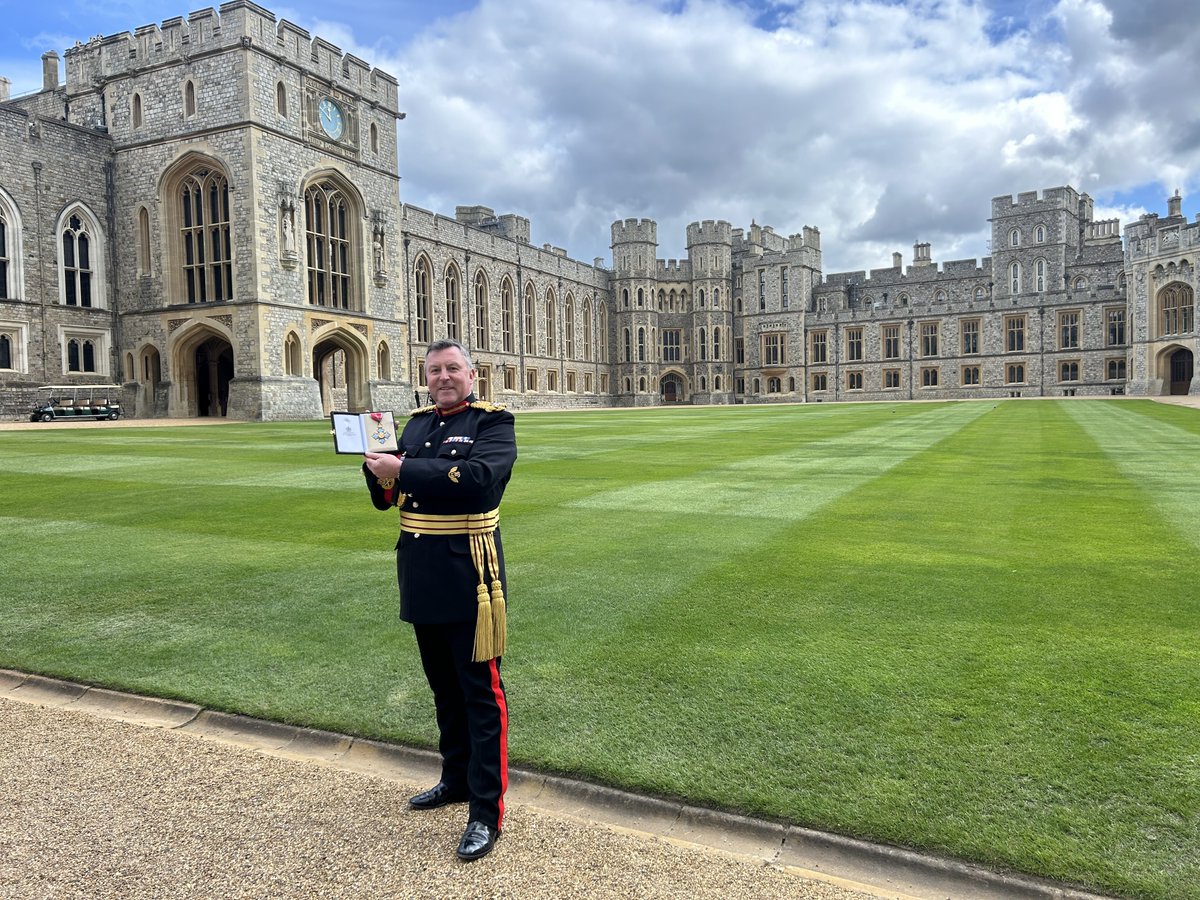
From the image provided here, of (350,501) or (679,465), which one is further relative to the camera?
(679,465)

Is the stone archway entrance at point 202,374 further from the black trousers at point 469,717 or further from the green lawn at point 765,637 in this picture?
the black trousers at point 469,717

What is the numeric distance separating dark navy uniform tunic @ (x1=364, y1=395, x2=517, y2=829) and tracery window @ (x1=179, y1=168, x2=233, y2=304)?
32948mm

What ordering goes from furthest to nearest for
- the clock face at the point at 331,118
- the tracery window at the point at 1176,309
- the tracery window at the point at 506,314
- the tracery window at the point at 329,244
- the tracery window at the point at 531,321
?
the tracery window at the point at 531,321 → the tracery window at the point at 506,314 → the tracery window at the point at 1176,309 → the tracery window at the point at 329,244 → the clock face at the point at 331,118

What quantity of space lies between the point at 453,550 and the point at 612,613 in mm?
2345

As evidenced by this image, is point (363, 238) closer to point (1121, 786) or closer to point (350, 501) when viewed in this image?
point (350, 501)

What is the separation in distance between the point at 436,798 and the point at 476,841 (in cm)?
40

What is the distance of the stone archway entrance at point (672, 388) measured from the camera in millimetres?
73425

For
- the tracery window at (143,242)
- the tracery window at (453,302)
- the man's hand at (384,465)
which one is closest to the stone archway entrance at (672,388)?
the tracery window at (453,302)

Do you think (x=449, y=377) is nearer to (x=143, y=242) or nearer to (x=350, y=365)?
(x=350, y=365)

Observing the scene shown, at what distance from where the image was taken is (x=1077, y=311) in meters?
60.0

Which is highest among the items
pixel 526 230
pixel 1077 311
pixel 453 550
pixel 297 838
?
pixel 526 230

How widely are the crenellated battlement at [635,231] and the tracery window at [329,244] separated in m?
37.1

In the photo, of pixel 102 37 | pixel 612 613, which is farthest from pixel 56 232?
pixel 612 613

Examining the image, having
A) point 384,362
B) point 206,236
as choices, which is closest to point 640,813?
point 206,236
